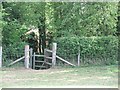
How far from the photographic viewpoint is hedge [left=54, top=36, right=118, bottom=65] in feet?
30.8

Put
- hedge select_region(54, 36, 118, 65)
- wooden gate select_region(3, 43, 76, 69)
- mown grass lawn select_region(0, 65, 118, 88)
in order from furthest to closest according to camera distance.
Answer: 1. hedge select_region(54, 36, 118, 65)
2. wooden gate select_region(3, 43, 76, 69)
3. mown grass lawn select_region(0, 65, 118, 88)

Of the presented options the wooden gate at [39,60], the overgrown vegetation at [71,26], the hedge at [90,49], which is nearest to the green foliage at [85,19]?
the overgrown vegetation at [71,26]

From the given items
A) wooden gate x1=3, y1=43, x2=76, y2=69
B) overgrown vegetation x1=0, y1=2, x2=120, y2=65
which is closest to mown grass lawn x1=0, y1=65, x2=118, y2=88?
wooden gate x1=3, y1=43, x2=76, y2=69

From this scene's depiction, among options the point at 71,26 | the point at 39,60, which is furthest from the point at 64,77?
the point at 71,26

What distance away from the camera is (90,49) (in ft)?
31.0

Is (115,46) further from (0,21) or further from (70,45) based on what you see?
(0,21)

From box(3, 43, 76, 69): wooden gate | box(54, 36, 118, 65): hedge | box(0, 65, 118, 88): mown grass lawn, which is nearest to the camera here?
box(0, 65, 118, 88): mown grass lawn

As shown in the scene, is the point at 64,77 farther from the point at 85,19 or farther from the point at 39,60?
the point at 85,19

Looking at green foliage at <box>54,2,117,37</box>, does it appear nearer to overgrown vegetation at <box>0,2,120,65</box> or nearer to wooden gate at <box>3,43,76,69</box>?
overgrown vegetation at <box>0,2,120,65</box>

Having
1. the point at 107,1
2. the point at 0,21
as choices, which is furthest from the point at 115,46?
the point at 0,21

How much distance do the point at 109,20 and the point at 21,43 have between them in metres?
3.33

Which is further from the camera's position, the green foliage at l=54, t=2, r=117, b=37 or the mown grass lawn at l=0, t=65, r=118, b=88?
the green foliage at l=54, t=2, r=117, b=37

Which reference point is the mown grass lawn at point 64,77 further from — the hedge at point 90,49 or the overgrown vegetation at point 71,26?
the overgrown vegetation at point 71,26

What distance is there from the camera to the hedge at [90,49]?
30.8ft
